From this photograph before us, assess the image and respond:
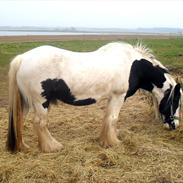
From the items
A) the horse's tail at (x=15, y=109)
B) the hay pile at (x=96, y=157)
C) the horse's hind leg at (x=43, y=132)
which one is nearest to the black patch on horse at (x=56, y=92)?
the horse's hind leg at (x=43, y=132)

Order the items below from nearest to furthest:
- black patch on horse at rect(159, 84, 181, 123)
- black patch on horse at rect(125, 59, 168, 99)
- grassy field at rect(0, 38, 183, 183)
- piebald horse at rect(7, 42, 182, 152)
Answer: grassy field at rect(0, 38, 183, 183) → piebald horse at rect(7, 42, 182, 152) → black patch on horse at rect(125, 59, 168, 99) → black patch on horse at rect(159, 84, 181, 123)

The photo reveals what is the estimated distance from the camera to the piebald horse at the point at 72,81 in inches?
226

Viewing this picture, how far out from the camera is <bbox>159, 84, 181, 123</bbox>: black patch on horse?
685 centimetres

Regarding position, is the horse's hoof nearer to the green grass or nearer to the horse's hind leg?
the horse's hind leg

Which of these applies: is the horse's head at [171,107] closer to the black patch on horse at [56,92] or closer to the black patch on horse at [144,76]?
the black patch on horse at [144,76]

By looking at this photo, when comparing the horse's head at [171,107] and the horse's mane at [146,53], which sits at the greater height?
the horse's mane at [146,53]

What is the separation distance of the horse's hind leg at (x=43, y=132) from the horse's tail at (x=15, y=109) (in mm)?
266

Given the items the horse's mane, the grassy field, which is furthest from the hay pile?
the horse's mane

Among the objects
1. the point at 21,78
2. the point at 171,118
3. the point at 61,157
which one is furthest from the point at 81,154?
the point at 171,118

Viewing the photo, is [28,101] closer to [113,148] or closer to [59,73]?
[59,73]

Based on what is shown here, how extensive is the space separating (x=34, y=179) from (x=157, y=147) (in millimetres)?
2227

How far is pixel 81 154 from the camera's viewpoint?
5.73 m

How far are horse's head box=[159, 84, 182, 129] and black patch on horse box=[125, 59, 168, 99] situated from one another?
25 centimetres

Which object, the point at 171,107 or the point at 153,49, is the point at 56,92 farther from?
the point at 153,49
